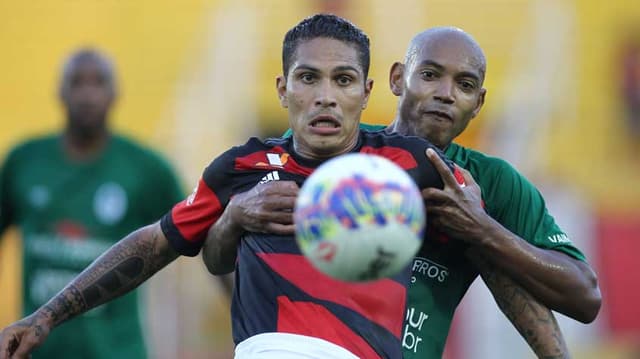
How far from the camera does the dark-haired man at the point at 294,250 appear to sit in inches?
182

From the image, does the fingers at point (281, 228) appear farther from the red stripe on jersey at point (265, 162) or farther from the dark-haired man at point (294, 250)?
the red stripe on jersey at point (265, 162)

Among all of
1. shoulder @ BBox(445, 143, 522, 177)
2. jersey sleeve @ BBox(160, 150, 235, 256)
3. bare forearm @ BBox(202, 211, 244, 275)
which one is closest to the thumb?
jersey sleeve @ BBox(160, 150, 235, 256)

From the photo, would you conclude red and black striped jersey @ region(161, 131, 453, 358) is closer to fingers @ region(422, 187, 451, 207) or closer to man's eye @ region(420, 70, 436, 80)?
fingers @ region(422, 187, 451, 207)

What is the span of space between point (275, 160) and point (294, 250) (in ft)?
1.33

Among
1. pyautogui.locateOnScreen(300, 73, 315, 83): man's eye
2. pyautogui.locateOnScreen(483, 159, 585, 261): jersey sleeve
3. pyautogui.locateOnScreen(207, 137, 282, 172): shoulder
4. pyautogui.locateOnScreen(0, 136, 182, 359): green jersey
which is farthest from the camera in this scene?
pyautogui.locateOnScreen(0, 136, 182, 359): green jersey

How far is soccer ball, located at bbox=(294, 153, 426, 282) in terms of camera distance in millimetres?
3957

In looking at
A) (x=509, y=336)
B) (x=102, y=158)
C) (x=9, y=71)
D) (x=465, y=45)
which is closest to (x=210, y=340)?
(x=509, y=336)

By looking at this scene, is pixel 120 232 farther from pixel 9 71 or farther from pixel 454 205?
pixel 9 71

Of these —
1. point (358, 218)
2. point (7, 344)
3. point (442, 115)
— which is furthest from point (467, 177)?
point (7, 344)

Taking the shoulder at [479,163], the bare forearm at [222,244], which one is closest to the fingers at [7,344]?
the bare forearm at [222,244]

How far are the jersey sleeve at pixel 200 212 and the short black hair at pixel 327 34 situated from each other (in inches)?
18.6

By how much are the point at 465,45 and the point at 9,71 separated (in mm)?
11730

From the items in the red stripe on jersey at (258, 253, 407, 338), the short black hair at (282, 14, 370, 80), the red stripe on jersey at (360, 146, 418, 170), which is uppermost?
the short black hair at (282, 14, 370, 80)

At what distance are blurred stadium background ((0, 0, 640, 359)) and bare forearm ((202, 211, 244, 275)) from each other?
9.68m
